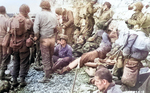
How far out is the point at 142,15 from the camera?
318 centimetres

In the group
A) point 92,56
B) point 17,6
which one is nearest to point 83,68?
point 92,56

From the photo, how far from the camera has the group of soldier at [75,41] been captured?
3188mm

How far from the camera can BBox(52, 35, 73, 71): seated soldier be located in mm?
3439

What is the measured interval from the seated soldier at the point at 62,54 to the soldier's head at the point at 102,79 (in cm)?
59

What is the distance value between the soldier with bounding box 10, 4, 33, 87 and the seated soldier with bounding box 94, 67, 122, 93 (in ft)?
3.88

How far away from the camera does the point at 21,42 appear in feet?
11.5

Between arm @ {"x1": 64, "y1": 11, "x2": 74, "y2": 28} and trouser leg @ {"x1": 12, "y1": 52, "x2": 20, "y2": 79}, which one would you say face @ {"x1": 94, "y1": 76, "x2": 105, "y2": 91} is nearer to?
arm @ {"x1": 64, "y1": 11, "x2": 74, "y2": 28}

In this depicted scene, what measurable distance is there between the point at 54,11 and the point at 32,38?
538mm

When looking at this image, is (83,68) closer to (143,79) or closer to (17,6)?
(143,79)

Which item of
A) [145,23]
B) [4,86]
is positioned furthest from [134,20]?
[4,86]

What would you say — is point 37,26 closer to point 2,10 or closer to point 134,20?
point 2,10

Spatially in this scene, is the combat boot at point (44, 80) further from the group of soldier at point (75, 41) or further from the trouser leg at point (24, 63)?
the trouser leg at point (24, 63)

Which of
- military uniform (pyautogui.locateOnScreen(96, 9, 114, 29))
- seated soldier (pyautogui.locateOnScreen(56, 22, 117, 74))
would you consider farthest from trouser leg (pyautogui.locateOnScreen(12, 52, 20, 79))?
military uniform (pyautogui.locateOnScreen(96, 9, 114, 29))

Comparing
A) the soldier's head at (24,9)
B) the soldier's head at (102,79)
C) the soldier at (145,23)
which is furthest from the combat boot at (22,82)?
the soldier at (145,23)
